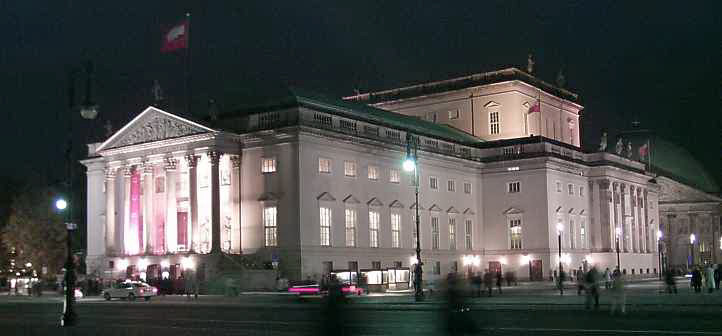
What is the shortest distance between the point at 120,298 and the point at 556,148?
1954 inches

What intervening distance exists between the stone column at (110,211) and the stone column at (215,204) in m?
12.9

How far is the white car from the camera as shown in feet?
208

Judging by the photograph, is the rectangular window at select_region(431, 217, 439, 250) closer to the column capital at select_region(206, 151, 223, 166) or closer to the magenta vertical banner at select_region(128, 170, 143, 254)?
the column capital at select_region(206, 151, 223, 166)

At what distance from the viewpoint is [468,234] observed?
3691 inches

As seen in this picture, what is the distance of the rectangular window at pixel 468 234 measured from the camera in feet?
306

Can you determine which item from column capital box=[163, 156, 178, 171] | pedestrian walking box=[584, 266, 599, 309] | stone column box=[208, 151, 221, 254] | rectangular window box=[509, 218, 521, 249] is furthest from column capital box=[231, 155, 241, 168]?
pedestrian walking box=[584, 266, 599, 309]

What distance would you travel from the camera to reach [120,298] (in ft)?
211

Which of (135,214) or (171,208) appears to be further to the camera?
(135,214)

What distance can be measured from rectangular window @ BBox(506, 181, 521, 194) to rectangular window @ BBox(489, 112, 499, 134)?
946 cm

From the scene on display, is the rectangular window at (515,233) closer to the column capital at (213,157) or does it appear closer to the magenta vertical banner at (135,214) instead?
the column capital at (213,157)

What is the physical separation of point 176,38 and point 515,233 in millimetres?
40653

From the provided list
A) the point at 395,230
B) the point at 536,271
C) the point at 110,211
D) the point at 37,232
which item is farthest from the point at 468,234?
the point at 37,232

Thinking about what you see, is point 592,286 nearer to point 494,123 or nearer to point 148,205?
point 148,205

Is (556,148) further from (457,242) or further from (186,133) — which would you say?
(186,133)
